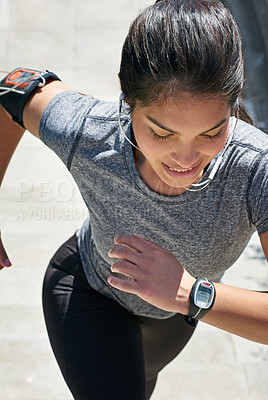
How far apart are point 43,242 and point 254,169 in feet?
7.76

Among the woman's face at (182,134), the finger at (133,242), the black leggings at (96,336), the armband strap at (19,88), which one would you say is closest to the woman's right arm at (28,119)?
the armband strap at (19,88)

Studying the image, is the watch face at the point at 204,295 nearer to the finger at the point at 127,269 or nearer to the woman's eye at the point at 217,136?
the finger at the point at 127,269

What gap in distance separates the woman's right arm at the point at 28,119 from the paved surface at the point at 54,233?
110 centimetres

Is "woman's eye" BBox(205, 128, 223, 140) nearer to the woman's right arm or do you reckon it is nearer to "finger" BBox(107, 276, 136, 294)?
"finger" BBox(107, 276, 136, 294)

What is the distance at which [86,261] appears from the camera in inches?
81.8

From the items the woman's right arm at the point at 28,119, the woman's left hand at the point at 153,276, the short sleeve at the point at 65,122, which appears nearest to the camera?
the woman's left hand at the point at 153,276

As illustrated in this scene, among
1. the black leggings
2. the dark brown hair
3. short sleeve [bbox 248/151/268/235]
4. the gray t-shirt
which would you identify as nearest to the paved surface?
the black leggings

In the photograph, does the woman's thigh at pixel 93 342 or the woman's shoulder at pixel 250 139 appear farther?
the woman's thigh at pixel 93 342

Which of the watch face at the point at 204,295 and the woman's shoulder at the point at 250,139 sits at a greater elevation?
the woman's shoulder at the point at 250,139

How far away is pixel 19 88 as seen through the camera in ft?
6.32

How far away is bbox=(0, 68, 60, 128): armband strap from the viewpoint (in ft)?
6.24

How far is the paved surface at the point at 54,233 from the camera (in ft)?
9.55

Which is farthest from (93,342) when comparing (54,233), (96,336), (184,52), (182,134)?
(54,233)

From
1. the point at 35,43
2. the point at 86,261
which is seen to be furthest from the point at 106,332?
the point at 35,43
